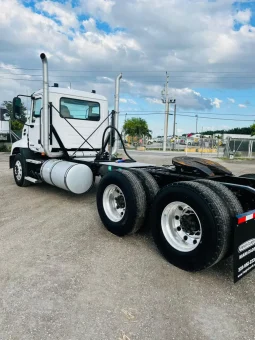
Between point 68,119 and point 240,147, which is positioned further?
point 240,147

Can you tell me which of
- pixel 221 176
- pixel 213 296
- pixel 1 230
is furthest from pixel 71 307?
pixel 221 176

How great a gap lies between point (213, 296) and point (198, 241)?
61cm

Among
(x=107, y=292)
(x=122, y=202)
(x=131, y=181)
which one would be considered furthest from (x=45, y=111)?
(x=107, y=292)

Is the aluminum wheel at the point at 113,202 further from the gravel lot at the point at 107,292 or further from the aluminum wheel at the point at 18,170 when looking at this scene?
the aluminum wheel at the point at 18,170

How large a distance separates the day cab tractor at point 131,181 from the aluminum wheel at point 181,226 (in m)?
0.01

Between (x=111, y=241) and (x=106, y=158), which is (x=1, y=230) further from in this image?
(x=106, y=158)

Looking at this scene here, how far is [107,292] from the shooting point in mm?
2881

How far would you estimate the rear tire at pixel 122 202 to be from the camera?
3994 millimetres

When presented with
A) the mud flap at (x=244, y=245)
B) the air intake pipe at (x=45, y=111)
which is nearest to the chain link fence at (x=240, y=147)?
the air intake pipe at (x=45, y=111)

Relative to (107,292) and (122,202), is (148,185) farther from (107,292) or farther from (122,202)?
(107,292)

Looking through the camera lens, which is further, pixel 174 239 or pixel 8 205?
pixel 8 205

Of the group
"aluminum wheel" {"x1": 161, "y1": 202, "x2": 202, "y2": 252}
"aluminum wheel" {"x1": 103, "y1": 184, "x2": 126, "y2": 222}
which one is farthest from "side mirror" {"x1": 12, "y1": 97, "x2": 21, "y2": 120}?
"aluminum wheel" {"x1": 161, "y1": 202, "x2": 202, "y2": 252}

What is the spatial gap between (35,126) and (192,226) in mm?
5645

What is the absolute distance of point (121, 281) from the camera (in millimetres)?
3100
